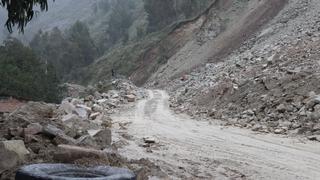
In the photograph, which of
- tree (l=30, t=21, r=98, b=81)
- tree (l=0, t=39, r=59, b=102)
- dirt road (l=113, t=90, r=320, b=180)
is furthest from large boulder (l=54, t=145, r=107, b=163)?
tree (l=30, t=21, r=98, b=81)

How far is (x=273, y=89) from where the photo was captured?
→ 65.8ft

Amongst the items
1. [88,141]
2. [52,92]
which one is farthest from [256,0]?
[88,141]

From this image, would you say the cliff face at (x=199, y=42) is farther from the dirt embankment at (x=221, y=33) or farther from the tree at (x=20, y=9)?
the tree at (x=20, y=9)

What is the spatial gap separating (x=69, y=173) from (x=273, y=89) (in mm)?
13500

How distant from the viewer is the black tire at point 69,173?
273 inches

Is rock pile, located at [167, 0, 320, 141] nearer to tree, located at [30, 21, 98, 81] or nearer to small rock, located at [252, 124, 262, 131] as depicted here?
small rock, located at [252, 124, 262, 131]

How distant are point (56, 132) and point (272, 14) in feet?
104

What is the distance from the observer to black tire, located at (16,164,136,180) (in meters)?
6.94

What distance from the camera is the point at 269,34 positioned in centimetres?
3475

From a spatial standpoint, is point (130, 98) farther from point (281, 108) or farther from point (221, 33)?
point (221, 33)

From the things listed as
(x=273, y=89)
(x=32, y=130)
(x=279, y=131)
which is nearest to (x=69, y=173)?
(x=32, y=130)

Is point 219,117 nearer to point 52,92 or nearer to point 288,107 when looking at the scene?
point 288,107

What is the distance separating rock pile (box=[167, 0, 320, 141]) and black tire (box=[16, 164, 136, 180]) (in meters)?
8.46

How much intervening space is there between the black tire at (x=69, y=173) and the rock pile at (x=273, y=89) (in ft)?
27.8
